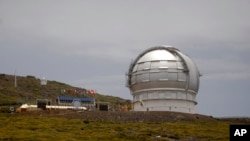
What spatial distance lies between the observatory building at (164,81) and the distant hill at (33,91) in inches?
1975

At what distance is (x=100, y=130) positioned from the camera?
68.8 metres

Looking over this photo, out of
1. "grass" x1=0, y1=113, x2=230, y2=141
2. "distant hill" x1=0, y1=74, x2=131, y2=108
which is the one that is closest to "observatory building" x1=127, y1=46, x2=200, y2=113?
"grass" x1=0, y1=113, x2=230, y2=141

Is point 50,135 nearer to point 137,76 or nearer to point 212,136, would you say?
point 212,136

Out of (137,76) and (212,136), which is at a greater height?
(137,76)

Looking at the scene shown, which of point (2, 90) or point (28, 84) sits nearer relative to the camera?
point (2, 90)

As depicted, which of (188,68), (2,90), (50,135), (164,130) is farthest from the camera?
(2,90)

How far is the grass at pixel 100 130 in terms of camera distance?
207ft

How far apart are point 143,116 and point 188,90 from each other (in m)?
12.4

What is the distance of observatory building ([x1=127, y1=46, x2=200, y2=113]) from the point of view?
88750 millimetres

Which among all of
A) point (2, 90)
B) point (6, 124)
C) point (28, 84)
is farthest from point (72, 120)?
point (28, 84)

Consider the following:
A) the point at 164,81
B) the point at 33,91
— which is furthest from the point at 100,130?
the point at 33,91

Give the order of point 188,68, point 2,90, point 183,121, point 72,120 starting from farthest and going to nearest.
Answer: point 2,90, point 188,68, point 183,121, point 72,120

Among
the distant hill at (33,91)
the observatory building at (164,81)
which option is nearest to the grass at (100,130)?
the observatory building at (164,81)

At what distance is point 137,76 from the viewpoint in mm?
91500
